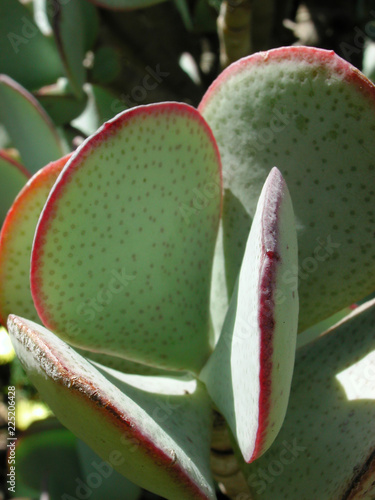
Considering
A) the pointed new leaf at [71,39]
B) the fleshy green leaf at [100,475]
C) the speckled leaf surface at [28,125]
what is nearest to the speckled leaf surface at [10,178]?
the speckled leaf surface at [28,125]

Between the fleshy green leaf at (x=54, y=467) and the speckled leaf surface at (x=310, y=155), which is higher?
the speckled leaf surface at (x=310, y=155)

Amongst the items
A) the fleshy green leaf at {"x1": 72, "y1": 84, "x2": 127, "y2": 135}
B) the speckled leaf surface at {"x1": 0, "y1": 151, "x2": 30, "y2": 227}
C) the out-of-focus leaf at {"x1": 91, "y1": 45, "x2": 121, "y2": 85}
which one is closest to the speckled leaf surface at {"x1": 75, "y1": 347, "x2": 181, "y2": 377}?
the speckled leaf surface at {"x1": 0, "y1": 151, "x2": 30, "y2": 227}

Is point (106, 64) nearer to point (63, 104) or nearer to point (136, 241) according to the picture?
point (63, 104)

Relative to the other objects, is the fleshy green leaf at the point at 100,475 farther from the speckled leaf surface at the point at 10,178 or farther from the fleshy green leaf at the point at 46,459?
the speckled leaf surface at the point at 10,178

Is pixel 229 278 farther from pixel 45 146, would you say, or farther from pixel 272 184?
pixel 45 146

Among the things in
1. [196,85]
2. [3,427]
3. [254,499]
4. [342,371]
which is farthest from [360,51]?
[3,427]

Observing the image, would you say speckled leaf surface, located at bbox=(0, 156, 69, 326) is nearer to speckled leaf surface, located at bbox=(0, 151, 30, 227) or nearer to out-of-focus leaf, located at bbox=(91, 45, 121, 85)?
speckled leaf surface, located at bbox=(0, 151, 30, 227)
